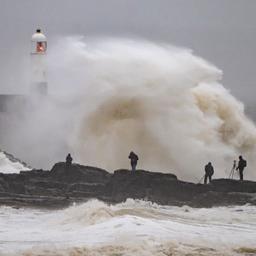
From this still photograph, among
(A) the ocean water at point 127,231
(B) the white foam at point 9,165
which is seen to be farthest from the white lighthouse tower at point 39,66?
(A) the ocean water at point 127,231

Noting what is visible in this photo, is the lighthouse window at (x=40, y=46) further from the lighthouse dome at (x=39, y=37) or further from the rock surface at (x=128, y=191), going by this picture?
the rock surface at (x=128, y=191)

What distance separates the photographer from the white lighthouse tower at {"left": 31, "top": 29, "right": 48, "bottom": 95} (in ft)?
106

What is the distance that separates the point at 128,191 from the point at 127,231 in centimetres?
512

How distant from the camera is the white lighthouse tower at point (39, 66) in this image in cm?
3244

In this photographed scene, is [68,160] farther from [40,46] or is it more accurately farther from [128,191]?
[40,46]

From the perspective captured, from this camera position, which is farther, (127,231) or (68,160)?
(68,160)

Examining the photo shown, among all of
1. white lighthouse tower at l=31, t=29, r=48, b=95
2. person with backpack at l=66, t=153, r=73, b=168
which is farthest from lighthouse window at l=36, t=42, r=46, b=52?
person with backpack at l=66, t=153, r=73, b=168

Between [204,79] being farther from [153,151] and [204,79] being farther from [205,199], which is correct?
[205,199]

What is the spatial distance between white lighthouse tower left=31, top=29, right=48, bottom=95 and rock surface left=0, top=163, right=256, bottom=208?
51.6ft

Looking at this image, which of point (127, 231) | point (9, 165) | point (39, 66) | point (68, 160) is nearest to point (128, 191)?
point (68, 160)

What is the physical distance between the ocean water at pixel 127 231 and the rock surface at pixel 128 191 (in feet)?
2.24

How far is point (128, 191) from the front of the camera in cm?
1576

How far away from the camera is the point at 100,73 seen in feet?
84.3

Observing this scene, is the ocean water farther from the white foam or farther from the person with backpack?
the white foam
